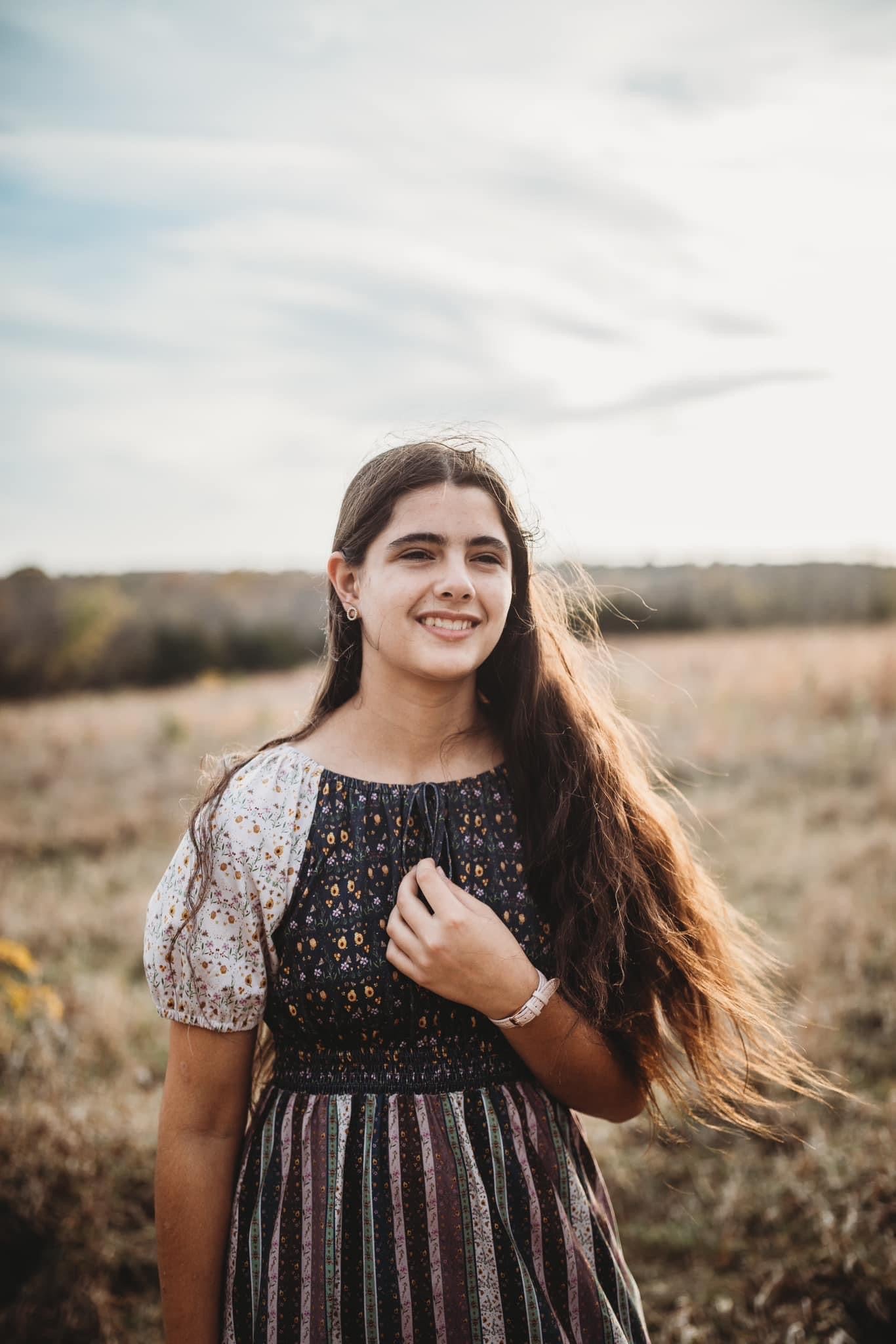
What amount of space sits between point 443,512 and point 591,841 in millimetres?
653

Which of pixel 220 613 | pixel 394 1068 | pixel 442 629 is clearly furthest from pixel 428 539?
pixel 220 613

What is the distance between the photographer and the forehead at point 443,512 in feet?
5.11

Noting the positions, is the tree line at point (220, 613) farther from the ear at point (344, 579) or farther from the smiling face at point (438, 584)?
the smiling face at point (438, 584)

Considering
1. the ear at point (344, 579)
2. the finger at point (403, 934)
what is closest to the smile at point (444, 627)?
the ear at point (344, 579)

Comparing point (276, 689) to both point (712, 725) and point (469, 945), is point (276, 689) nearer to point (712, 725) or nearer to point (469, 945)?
point (712, 725)

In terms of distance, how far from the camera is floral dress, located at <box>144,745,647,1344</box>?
1398 millimetres

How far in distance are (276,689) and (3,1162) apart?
10.5 m

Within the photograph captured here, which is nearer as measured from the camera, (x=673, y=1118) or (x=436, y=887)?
(x=436, y=887)

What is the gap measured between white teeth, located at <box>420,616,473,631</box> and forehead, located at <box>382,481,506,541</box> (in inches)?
5.8

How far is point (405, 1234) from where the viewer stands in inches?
54.9

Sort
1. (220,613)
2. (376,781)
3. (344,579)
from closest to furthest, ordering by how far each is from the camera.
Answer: (376,781)
(344,579)
(220,613)

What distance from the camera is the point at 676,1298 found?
2.47m

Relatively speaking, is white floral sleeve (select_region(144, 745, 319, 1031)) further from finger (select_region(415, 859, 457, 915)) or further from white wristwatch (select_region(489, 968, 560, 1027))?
white wristwatch (select_region(489, 968, 560, 1027))

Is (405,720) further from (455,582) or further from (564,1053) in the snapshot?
(564,1053)
